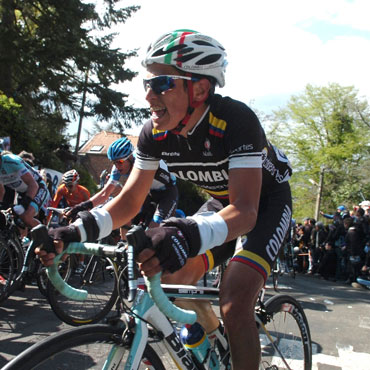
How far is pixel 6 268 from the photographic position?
4.98 meters

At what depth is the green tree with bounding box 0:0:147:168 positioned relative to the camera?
15078mm

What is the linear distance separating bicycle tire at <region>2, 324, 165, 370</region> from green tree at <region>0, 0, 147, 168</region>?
11.2 meters

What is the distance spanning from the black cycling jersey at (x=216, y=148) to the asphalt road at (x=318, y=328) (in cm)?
208

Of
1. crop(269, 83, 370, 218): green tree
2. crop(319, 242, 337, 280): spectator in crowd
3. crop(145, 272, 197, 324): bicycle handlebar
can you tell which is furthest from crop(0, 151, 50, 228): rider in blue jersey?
crop(269, 83, 370, 218): green tree

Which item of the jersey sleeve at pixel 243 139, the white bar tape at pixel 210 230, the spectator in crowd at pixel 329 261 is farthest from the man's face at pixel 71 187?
the spectator in crowd at pixel 329 261

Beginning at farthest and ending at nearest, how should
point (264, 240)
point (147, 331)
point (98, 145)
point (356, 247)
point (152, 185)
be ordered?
point (98, 145)
point (356, 247)
point (152, 185)
point (264, 240)
point (147, 331)

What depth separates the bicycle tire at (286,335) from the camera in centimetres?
288

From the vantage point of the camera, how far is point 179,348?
6.50 feet

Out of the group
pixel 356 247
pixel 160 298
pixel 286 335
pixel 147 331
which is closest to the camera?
pixel 160 298

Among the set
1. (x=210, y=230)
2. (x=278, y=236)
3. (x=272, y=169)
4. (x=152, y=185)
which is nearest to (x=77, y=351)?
(x=210, y=230)

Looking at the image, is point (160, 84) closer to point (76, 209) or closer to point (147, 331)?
point (147, 331)

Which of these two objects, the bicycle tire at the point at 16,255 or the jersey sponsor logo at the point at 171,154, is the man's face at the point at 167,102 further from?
the bicycle tire at the point at 16,255

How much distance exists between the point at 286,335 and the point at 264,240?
3.38ft

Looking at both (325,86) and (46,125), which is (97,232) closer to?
(46,125)
